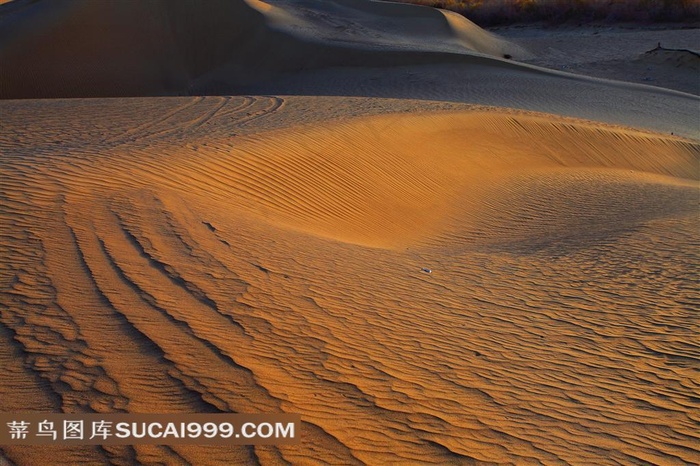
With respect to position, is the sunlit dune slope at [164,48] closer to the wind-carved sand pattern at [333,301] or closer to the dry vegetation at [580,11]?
the wind-carved sand pattern at [333,301]

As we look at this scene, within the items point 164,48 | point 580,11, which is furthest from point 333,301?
point 580,11

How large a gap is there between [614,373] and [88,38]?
21880mm

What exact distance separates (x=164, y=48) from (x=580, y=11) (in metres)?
23.8

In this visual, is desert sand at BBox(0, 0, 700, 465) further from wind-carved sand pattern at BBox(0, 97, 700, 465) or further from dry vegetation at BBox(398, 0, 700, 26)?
dry vegetation at BBox(398, 0, 700, 26)

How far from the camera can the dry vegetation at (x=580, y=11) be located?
121 feet

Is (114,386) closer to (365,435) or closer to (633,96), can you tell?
(365,435)

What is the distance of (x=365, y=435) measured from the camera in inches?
151

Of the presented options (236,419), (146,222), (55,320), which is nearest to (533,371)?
(236,419)

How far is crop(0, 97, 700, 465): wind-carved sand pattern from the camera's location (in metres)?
3.98

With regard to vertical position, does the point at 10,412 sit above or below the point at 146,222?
below

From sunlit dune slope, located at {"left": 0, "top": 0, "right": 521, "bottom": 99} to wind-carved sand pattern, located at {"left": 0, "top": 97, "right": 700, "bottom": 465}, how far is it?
11887 mm

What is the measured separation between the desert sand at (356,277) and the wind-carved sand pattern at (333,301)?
0.9 inches

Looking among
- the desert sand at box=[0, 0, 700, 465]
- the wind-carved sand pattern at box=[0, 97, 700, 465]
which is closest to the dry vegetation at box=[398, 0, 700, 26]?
the desert sand at box=[0, 0, 700, 465]

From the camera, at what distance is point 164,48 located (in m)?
24.0
